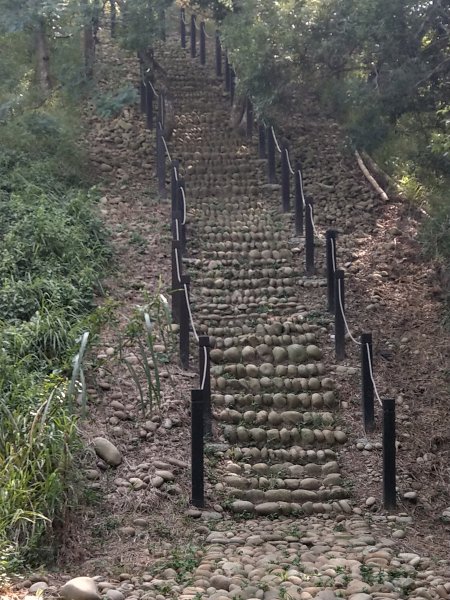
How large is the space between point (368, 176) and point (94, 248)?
4575mm

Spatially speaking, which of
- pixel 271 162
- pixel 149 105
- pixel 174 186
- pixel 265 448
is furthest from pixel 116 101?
pixel 265 448

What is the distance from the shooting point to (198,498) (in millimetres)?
6332

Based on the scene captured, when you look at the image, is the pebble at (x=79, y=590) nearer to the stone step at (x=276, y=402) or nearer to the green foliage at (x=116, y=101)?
the stone step at (x=276, y=402)

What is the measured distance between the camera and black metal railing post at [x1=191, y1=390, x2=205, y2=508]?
6.21 m

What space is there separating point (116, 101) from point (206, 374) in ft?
24.9

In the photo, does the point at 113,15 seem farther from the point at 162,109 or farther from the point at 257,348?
the point at 257,348

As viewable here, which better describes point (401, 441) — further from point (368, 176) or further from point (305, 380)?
point (368, 176)

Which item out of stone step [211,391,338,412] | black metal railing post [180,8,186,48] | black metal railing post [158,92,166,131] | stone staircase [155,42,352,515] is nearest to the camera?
stone staircase [155,42,352,515]

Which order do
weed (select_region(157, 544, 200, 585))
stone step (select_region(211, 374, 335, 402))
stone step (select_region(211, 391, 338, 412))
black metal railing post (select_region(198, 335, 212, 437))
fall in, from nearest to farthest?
weed (select_region(157, 544, 200, 585)) → black metal railing post (select_region(198, 335, 212, 437)) → stone step (select_region(211, 391, 338, 412)) → stone step (select_region(211, 374, 335, 402))

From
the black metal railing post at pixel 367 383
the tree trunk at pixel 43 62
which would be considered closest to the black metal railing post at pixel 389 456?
the black metal railing post at pixel 367 383

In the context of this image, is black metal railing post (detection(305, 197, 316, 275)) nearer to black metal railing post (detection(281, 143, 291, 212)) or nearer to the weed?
black metal railing post (detection(281, 143, 291, 212))

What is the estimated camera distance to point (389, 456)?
248 inches

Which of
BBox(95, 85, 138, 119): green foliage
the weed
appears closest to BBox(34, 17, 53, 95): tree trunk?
BBox(95, 85, 138, 119): green foliage

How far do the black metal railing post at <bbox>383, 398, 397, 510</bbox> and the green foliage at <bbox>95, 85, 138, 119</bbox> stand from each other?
28.2 ft
